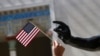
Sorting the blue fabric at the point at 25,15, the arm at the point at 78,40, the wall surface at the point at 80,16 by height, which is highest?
the arm at the point at 78,40

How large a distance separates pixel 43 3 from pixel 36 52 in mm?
716

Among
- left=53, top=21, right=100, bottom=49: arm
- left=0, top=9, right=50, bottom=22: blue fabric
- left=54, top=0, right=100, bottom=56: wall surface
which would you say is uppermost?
left=53, top=21, right=100, bottom=49: arm

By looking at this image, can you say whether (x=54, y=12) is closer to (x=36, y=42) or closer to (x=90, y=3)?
(x=90, y=3)

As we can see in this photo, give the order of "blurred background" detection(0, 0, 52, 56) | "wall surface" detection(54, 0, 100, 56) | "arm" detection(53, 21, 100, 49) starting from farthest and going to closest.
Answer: "blurred background" detection(0, 0, 52, 56)
"wall surface" detection(54, 0, 100, 56)
"arm" detection(53, 21, 100, 49)

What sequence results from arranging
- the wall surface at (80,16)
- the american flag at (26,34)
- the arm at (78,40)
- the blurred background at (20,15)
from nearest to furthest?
the arm at (78,40) → the american flag at (26,34) → the wall surface at (80,16) → the blurred background at (20,15)

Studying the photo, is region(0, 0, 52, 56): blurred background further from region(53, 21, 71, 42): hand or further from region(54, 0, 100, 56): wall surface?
region(53, 21, 71, 42): hand

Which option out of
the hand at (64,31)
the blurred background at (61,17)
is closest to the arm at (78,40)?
the hand at (64,31)

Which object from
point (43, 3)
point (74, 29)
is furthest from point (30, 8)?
point (74, 29)

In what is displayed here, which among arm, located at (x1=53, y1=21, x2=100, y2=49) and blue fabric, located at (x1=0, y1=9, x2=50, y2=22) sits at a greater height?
arm, located at (x1=53, y1=21, x2=100, y2=49)

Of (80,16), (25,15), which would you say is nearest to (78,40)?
(80,16)

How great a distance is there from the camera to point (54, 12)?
2.01m

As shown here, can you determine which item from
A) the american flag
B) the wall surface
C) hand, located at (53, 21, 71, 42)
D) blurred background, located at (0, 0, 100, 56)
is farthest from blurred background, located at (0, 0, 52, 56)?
hand, located at (53, 21, 71, 42)

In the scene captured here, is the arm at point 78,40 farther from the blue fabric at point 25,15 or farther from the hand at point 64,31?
the blue fabric at point 25,15

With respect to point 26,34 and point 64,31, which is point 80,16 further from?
point 64,31
